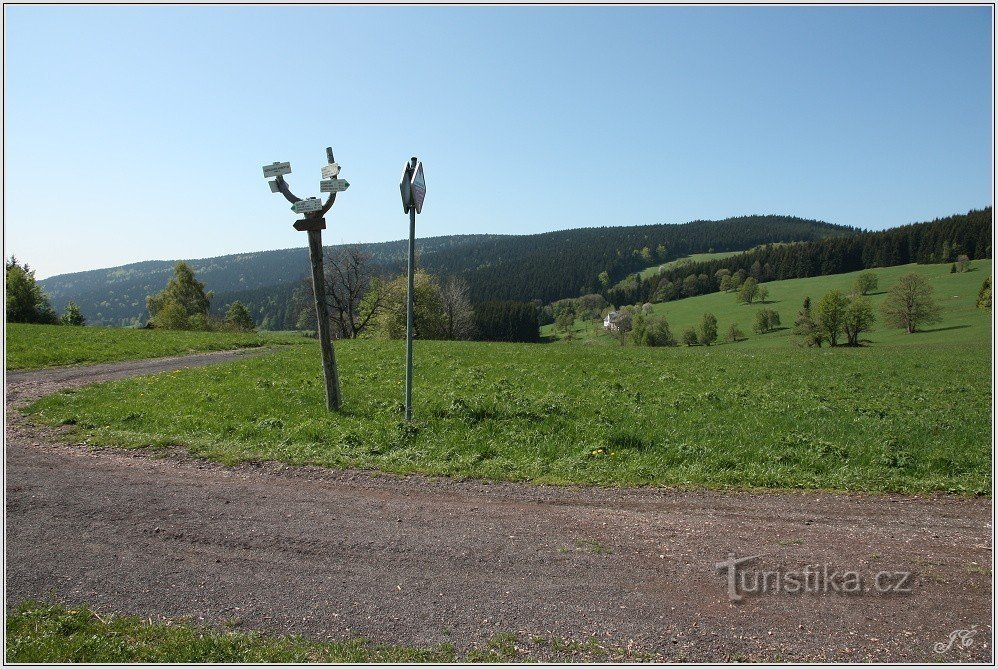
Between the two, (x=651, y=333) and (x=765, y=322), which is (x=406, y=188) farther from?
(x=765, y=322)

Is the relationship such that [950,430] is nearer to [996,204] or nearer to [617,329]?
[996,204]

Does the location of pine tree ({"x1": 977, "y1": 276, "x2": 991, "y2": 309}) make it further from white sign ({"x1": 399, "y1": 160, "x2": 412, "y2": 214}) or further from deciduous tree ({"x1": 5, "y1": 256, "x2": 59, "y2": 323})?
deciduous tree ({"x1": 5, "y1": 256, "x2": 59, "y2": 323})

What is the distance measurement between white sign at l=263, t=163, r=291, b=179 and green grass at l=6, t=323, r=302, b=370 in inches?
599

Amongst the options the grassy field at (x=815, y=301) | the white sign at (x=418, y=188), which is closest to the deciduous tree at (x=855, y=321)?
the grassy field at (x=815, y=301)

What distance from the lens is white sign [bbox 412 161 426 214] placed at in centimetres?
1027

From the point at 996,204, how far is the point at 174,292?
84.6 m

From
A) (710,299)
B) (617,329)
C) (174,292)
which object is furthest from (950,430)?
(710,299)

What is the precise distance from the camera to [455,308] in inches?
2606

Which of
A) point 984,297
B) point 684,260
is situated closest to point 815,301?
point 984,297

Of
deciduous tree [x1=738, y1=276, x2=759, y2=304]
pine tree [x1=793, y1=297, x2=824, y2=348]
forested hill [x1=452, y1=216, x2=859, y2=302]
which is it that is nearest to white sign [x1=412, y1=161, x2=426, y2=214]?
pine tree [x1=793, y1=297, x2=824, y2=348]

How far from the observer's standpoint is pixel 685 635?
13.7 feet

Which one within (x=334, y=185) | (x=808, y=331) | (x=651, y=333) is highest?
(x=334, y=185)

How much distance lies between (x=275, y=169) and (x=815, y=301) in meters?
108

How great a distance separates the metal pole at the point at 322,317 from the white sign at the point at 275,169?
1.19 metres
